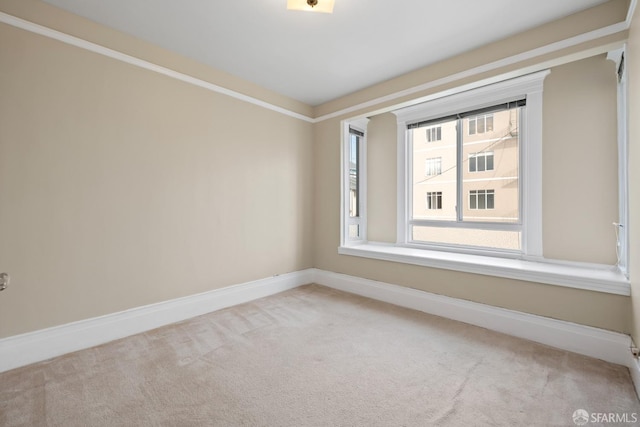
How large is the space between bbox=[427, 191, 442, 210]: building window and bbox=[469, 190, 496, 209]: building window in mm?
364

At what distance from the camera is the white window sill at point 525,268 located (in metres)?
2.12

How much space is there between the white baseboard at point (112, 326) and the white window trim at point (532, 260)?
1.57m

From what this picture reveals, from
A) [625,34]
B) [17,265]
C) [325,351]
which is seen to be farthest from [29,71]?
[625,34]

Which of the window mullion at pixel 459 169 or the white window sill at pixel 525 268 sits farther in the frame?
the window mullion at pixel 459 169

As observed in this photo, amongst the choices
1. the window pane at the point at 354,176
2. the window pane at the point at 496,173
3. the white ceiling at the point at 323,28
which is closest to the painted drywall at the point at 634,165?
the white ceiling at the point at 323,28

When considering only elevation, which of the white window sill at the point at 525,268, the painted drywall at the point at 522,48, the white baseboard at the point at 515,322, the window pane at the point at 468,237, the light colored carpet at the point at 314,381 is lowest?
the light colored carpet at the point at 314,381

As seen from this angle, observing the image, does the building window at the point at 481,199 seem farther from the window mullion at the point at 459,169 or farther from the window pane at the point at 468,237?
the window pane at the point at 468,237

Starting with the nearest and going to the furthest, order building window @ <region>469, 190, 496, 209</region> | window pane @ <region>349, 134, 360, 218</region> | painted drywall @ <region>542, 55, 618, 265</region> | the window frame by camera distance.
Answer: painted drywall @ <region>542, 55, 618, 265</region> → the window frame → building window @ <region>469, 190, 496, 209</region> → window pane @ <region>349, 134, 360, 218</region>

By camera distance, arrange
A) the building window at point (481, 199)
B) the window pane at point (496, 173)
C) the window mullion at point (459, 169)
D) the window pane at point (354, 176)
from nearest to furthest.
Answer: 1. the window pane at point (496, 173)
2. the building window at point (481, 199)
3. the window mullion at point (459, 169)
4. the window pane at point (354, 176)

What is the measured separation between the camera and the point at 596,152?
2.47 metres

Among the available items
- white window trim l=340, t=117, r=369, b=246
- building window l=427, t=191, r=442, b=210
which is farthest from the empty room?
white window trim l=340, t=117, r=369, b=246

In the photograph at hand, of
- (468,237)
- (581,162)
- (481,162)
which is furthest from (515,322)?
(481,162)

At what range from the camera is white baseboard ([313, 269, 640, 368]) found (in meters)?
2.07

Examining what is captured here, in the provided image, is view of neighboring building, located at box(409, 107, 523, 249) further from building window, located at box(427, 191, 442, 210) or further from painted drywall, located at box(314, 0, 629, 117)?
painted drywall, located at box(314, 0, 629, 117)
